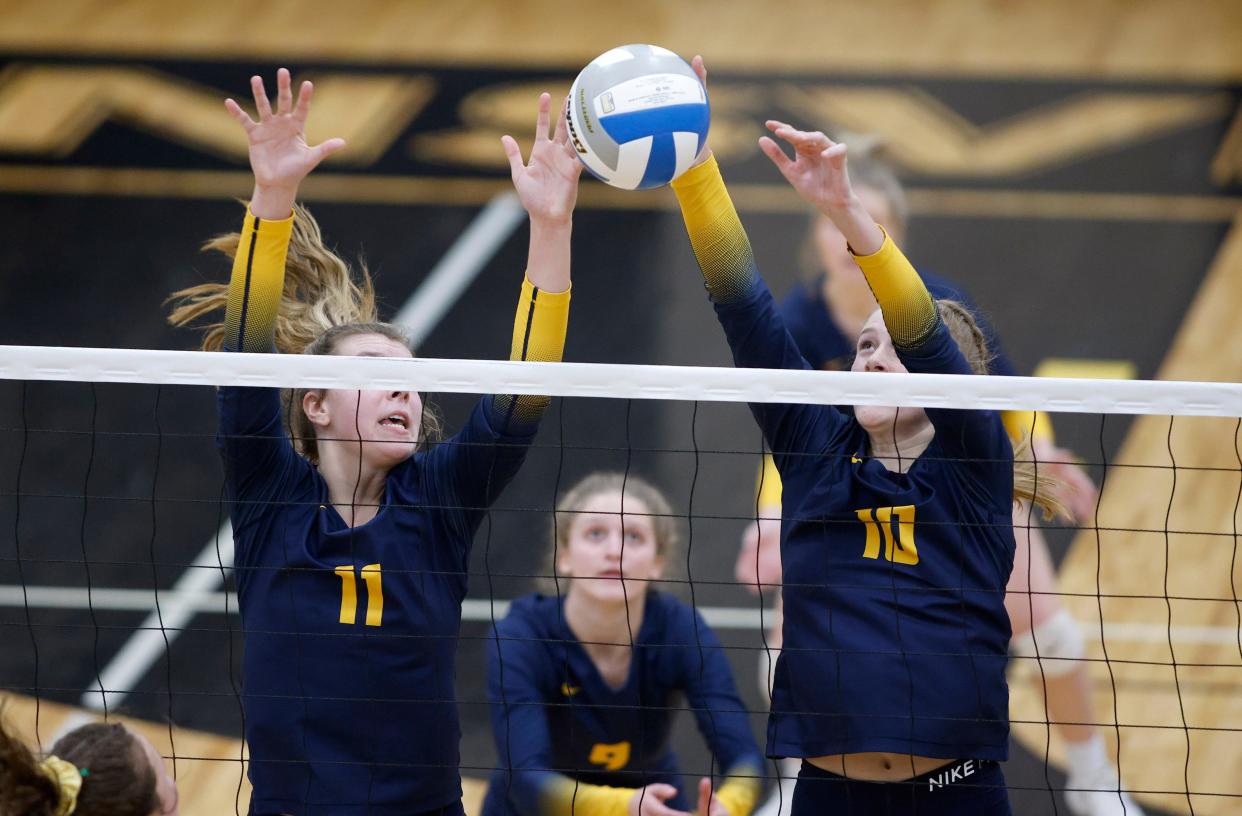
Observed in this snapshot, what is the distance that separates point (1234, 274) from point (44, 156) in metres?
6.76

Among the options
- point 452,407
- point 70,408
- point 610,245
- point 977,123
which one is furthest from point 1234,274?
point 70,408

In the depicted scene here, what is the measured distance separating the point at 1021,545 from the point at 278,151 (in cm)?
273

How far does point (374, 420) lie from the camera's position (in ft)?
10.7

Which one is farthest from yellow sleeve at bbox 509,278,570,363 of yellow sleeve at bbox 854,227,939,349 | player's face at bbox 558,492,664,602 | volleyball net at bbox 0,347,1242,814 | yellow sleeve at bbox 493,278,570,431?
volleyball net at bbox 0,347,1242,814

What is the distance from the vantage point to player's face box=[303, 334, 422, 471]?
3.26 m

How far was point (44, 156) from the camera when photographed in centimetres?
873

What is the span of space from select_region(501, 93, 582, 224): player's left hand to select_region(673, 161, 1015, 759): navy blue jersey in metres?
0.30

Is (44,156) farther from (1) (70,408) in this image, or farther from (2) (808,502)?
(2) (808,502)

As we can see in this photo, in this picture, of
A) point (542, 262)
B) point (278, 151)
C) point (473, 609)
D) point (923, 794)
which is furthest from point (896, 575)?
point (473, 609)

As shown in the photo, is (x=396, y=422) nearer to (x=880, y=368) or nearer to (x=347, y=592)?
(x=347, y=592)

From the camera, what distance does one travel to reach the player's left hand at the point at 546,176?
3.21m

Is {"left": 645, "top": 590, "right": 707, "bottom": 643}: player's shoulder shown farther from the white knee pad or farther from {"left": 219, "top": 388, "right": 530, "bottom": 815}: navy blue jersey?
the white knee pad

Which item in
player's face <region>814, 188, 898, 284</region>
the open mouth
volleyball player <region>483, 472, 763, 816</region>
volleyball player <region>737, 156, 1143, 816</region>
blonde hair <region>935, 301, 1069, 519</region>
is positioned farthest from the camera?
player's face <region>814, 188, 898, 284</region>

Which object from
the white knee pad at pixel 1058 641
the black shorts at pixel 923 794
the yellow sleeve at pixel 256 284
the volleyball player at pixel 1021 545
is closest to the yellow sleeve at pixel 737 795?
the black shorts at pixel 923 794
